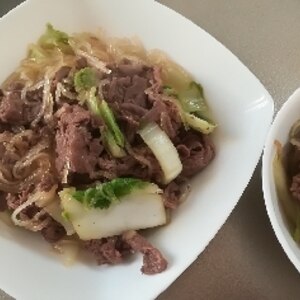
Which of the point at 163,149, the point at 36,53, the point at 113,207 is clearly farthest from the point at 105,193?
the point at 36,53

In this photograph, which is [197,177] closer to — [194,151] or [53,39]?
[194,151]

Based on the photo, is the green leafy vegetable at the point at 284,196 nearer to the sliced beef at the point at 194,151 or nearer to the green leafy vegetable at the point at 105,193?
the sliced beef at the point at 194,151

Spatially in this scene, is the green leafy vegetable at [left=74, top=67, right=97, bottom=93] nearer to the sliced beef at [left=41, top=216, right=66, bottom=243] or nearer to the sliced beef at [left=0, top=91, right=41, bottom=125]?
the sliced beef at [left=0, top=91, right=41, bottom=125]

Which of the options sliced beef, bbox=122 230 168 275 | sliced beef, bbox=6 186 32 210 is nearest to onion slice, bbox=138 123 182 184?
sliced beef, bbox=122 230 168 275

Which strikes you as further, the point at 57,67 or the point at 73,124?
the point at 57,67

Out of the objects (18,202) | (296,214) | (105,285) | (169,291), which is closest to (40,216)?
(18,202)

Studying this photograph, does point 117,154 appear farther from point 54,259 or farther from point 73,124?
point 54,259

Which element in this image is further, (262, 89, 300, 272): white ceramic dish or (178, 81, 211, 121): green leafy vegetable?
(178, 81, 211, 121): green leafy vegetable
